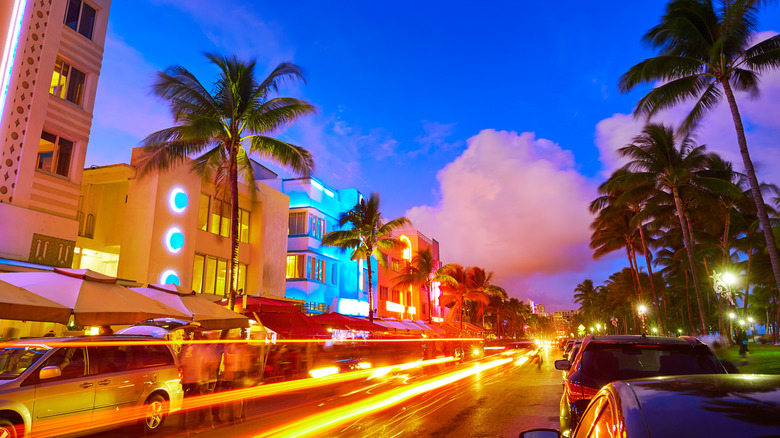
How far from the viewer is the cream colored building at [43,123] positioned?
16.9 m

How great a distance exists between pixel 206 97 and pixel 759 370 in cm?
2361

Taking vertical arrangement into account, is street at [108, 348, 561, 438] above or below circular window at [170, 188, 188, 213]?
below

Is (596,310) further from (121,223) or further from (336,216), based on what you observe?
(121,223)

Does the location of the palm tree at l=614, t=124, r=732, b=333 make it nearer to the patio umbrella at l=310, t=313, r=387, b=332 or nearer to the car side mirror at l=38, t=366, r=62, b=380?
A: the patio umbrella at l=310, t=313, r=387, b=332

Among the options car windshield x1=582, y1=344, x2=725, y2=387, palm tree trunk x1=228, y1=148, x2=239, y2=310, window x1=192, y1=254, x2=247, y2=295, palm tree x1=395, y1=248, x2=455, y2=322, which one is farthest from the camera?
palm tree x1=395, y1=248, x2=455, y2=322

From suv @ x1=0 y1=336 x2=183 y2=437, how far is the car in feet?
26.7

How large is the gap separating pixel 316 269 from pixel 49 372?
104 ft

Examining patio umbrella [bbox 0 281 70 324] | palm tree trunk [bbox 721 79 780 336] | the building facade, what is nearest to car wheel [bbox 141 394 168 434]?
patio umbrella [bbox 0 281 70 324]

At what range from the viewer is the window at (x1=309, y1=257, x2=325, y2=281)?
38438 mm

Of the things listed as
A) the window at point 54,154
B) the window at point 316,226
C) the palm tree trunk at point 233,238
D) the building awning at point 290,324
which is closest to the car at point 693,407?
the building awning at point 290,324

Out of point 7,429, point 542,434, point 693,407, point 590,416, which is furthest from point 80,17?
point 693,407

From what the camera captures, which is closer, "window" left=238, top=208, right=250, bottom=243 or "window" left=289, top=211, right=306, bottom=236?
"window" left=238, top=208, right=250, bottom=243

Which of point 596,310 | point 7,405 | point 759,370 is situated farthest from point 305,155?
point 596,310

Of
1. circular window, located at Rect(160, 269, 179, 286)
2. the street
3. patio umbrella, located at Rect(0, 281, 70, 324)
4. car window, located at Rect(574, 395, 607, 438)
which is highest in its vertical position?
circular window, located at Rect(160, 269, 179, 286)
